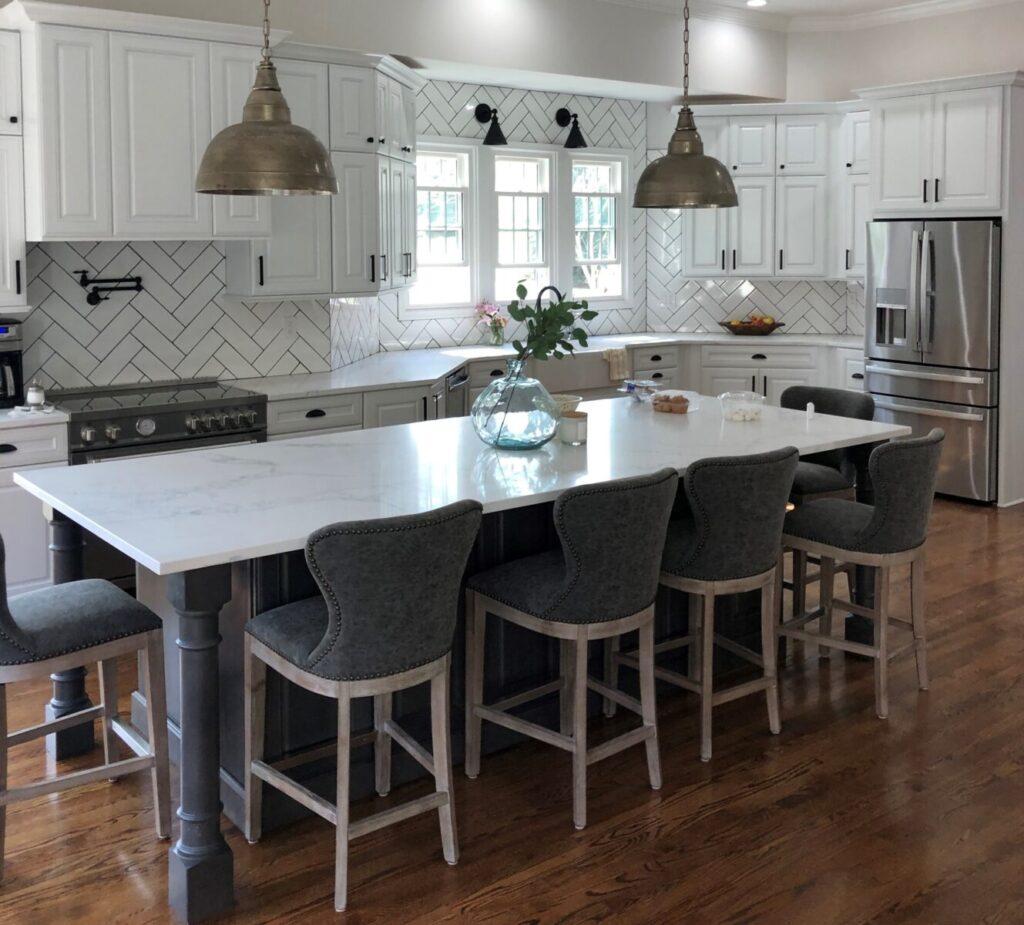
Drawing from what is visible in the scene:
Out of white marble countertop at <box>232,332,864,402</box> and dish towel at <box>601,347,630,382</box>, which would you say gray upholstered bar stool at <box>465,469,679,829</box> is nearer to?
white marble countertop at <box>232,332,864,402</box>

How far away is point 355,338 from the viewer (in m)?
6.71

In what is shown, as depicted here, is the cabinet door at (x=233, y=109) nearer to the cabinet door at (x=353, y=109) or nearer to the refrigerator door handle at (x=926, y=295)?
the cabinet door at (x=353, y=109)

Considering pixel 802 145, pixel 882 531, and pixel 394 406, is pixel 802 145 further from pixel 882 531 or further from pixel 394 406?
pixel 882 531

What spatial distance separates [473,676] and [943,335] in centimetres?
468

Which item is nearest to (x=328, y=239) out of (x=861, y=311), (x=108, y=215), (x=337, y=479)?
(x=108, y=215)

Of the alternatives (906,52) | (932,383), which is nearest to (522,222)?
(906,52)

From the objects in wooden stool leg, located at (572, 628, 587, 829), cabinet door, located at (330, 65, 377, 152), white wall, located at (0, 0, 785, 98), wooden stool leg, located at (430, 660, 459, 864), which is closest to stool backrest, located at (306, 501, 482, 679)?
wooden stool leg, located at (430, 660, 459, 864)

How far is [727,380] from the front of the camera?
8109mm

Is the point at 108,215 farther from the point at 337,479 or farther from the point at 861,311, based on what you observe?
the point at 861,311

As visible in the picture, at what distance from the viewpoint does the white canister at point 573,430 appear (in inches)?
155

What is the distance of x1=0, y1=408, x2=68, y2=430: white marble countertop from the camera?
15.2 feet

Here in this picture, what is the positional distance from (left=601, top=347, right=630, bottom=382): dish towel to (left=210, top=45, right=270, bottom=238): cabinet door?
2.79 meters

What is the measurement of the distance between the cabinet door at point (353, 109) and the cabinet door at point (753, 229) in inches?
123

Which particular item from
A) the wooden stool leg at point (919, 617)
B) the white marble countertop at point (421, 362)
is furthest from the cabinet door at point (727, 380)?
the wooden stool leg at point (919, 617)
